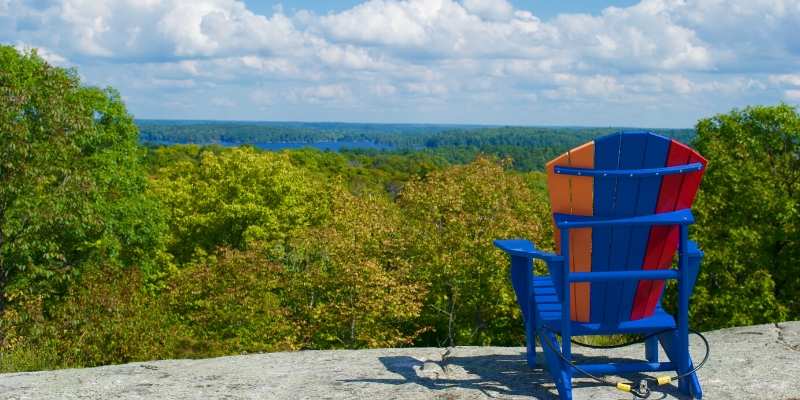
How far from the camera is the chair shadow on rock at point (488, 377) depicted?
5.55 m

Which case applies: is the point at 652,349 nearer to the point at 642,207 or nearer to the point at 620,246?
the point at 620,246

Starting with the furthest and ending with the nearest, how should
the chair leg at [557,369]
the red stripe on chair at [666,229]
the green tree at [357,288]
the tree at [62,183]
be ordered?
the green tree at [357,288] < the tree at [62,183] < the chair leg at [557,369] < the red stripe on chair at [666,229]

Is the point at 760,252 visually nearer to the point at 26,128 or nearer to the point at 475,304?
the point at 475,304

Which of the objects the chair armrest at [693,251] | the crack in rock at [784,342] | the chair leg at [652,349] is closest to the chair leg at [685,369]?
the chair leg at [652,349]

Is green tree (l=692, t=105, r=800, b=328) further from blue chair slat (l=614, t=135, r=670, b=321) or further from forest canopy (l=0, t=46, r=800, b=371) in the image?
blue chair slat (l=614, t=135, r=670, b=321)

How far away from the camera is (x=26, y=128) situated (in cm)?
1440

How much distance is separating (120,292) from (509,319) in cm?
1305

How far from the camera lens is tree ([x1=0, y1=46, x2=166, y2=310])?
14820 millimetres

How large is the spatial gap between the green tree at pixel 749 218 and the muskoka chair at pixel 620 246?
1741 centimetres

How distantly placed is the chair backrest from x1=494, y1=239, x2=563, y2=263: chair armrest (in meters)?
0.12

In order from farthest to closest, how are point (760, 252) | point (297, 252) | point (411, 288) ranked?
point (297, 252), point (760, 252), point (411, 288)

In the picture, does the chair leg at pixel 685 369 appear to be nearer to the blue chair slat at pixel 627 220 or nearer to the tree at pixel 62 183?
the blue chair slat at pixel 627 220

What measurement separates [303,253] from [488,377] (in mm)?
23562

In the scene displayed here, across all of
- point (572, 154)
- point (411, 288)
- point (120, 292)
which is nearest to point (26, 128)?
point (120, 292)
